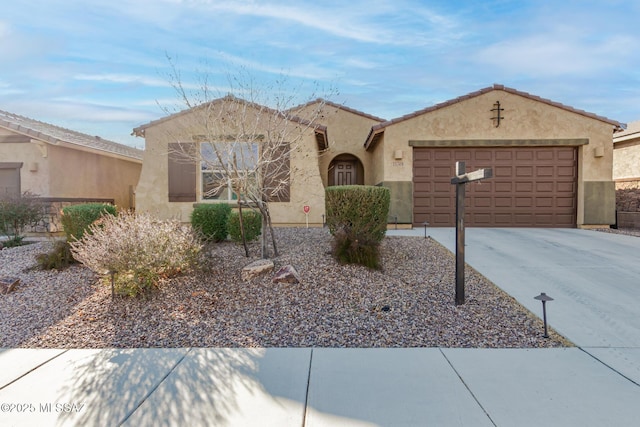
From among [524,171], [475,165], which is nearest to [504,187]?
[524,171]

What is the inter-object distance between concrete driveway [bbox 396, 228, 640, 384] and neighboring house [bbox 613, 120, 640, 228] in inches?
83.4

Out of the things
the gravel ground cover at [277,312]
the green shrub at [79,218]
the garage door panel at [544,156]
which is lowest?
the gravel ground cover at [277,312]

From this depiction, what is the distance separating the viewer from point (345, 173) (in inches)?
586

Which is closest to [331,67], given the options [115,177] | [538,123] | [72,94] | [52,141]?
[538,123]

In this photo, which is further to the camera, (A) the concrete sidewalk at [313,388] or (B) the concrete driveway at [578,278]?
(B) the concrete driveway at [578,278]

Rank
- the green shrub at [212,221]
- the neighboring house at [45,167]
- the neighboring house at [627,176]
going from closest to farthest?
1. the green shrub at [212,221]
2. the neighboring house at [627,176]
3. the neighboring house at [45,167]

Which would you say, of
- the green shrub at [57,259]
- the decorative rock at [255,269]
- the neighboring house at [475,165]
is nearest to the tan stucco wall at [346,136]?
the neighboring house at [475,165]

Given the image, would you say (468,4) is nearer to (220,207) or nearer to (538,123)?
(538,123)

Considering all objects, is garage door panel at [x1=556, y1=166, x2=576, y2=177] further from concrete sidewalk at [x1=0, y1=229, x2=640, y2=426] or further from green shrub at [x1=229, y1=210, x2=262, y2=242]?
green shrub at [x1=229, y1=210, x2=262, y2=242]

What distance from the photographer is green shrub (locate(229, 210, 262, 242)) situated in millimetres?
7383

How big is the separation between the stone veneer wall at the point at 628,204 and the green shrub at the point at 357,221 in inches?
370

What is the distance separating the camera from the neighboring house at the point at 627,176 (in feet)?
37.3

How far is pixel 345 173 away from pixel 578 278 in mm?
9938

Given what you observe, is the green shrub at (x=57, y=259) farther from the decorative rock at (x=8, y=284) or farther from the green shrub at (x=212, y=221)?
the green shrub at (x=212, y=221)
